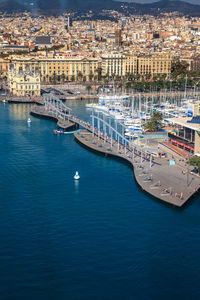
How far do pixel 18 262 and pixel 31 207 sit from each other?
390 cm

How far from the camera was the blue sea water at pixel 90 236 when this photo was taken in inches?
470

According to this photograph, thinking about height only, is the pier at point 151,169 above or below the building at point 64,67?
→ below

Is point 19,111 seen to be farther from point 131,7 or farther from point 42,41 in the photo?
point 131,7

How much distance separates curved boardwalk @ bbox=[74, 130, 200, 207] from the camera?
17.1 metres

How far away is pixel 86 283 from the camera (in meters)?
12.0

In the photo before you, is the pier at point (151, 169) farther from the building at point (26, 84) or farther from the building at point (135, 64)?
the building at point (135, 64)

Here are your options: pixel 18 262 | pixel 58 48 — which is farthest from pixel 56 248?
pixel 58 48

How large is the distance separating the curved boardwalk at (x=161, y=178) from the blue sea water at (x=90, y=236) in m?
0.37

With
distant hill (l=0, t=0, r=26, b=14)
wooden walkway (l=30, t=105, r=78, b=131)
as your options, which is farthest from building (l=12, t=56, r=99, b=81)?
wooden walkway (l=30, t=105, r=78, b=131)

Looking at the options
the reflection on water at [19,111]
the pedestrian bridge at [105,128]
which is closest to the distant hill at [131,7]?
the reflection on water at [19,111]

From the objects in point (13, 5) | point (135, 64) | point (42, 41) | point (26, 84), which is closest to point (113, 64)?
point (135, 64)

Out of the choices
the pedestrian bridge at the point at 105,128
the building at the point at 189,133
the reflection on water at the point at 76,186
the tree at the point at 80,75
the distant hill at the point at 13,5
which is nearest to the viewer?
the reflection on water at the point at 76,186

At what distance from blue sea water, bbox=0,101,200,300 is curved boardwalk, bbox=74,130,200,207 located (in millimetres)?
366

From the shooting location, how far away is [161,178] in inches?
741
